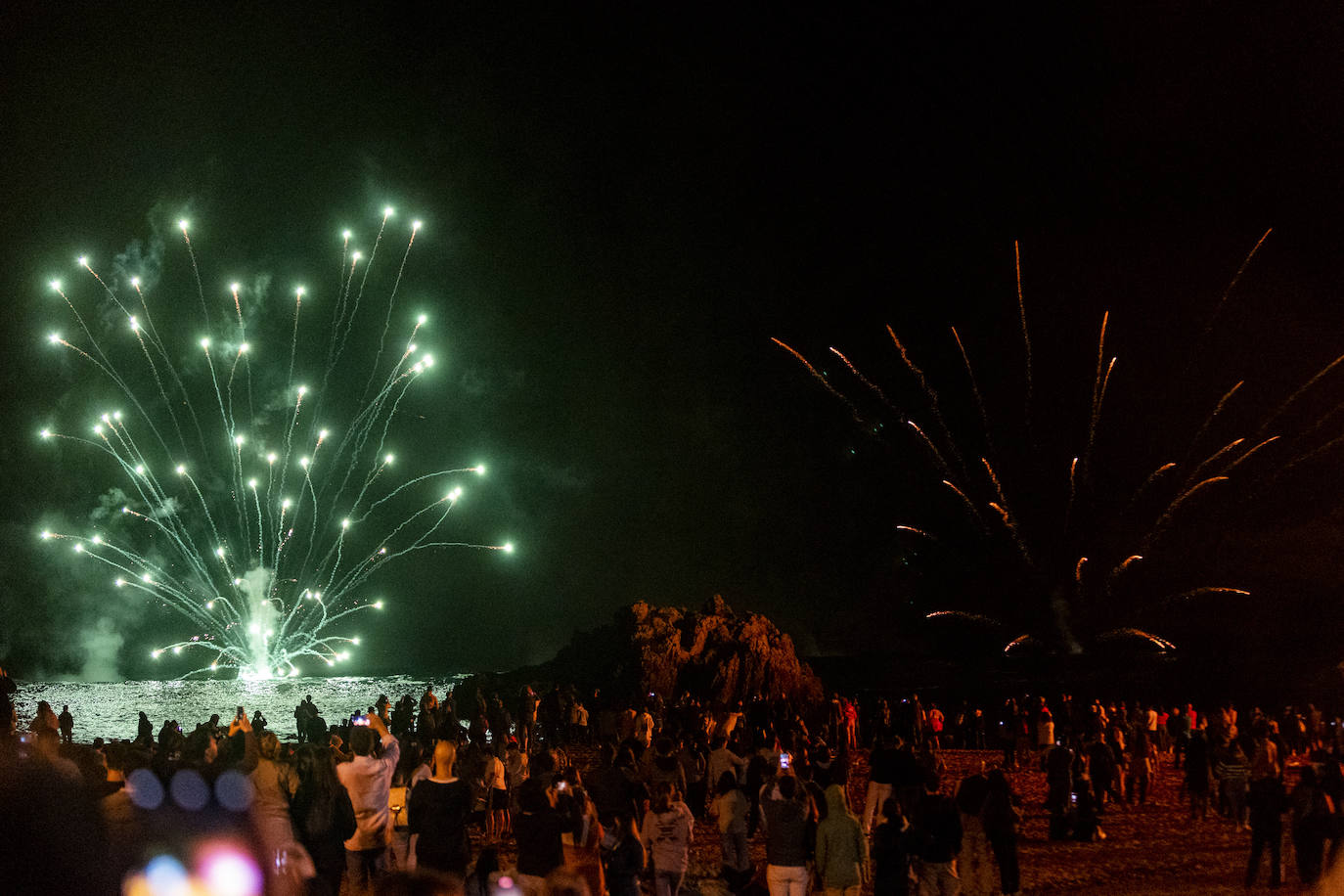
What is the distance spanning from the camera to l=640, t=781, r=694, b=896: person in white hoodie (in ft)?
25.9

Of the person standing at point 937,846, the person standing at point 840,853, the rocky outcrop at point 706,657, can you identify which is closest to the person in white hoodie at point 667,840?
the person standing at point 840,853

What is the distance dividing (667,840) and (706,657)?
3297 centimetres

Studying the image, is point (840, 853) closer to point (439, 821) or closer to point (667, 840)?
point (667, 840)

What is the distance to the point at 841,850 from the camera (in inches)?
289

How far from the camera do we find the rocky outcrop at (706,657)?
39.1 meters

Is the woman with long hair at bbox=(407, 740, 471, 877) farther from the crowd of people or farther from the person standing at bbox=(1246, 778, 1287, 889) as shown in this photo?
the person standing at bbox=(1246, 778, 1287, 889)

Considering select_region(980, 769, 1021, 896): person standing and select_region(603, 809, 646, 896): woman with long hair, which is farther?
select_region(980, 769, 1021, 896): person standing

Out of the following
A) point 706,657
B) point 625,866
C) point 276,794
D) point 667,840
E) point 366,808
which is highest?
point 706,657

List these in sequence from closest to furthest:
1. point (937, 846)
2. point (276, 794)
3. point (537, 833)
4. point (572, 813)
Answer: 1. point (276, 794)
2. point (537, 833)
3. point (937, 846)
4. point (572, 813)

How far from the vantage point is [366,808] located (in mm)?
7172

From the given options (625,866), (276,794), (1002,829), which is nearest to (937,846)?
(1002,829)

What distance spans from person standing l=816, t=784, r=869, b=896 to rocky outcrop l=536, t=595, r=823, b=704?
30.7m

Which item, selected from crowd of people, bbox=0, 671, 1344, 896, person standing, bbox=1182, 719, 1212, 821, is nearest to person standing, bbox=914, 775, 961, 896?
crowd of people, bbox=0, 671, 1344, 896

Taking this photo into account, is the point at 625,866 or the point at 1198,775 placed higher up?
the point at 1198,775
